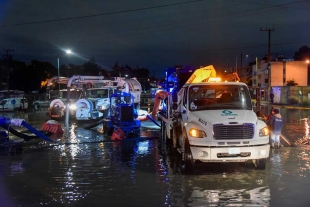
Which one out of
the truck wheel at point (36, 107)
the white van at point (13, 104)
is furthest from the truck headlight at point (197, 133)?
the truck wheel at point (36, 107)

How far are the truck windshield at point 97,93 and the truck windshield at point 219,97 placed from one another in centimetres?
1690

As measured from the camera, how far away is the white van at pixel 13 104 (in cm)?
4159

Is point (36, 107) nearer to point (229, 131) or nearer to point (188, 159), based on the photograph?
point (188, 159)

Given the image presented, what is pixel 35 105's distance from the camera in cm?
4362

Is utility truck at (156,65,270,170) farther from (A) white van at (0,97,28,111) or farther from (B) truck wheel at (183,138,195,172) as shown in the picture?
(A) white van at (0,97,28,111)

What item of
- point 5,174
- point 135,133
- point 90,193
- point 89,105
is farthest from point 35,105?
point 90,193

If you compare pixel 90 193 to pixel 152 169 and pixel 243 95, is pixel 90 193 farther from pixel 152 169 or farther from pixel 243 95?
pixel 243 95

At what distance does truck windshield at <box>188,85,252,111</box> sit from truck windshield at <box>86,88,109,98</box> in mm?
16897

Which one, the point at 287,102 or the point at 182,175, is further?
the point at 287,102

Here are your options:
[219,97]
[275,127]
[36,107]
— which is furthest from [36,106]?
[219,97]

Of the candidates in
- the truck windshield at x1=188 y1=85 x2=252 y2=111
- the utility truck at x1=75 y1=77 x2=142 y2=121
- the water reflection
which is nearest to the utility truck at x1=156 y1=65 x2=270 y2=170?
the truck windshield at x1=188 y1=85 x2=252 y2=111

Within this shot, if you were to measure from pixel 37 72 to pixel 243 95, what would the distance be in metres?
68.2

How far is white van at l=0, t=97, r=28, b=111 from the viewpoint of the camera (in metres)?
41.6

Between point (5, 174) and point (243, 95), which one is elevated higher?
point (243, 95)
